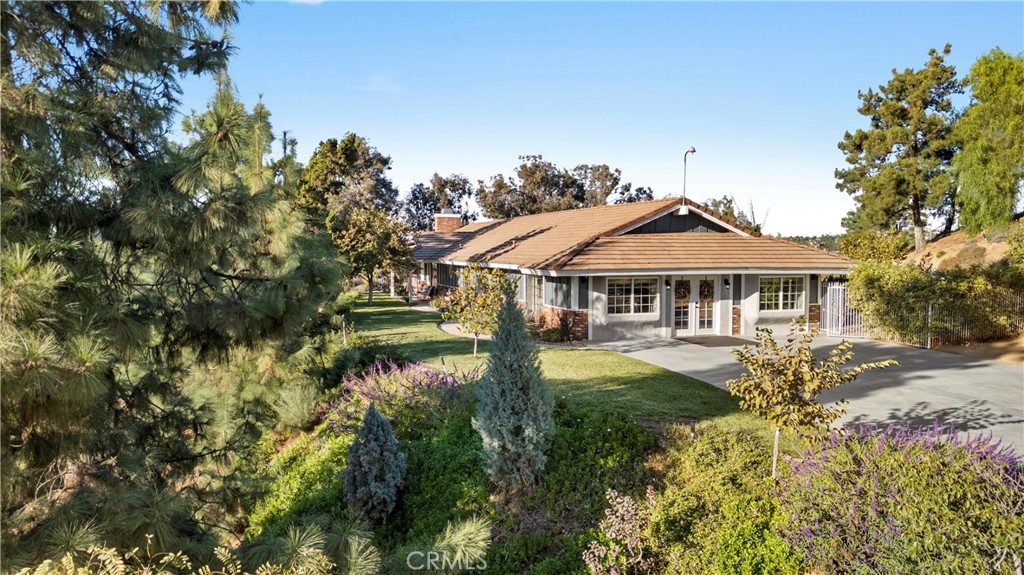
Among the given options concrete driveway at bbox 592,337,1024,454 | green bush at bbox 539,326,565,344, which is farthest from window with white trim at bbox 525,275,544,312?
concrete driveway at bbox 592,337,1024,454

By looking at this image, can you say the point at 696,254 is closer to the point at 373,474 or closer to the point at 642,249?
the point at 642,249

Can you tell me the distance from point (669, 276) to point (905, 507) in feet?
49.1

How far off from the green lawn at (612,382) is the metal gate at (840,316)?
9.27m

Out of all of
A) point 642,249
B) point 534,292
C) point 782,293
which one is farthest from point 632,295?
point 782,293

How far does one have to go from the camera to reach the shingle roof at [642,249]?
19.4m

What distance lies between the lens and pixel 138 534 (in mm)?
3852

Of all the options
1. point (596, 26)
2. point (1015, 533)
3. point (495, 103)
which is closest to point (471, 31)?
point (596, 26)

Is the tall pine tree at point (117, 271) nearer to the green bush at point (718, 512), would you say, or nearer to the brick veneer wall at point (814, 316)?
the green bush at point (718, 512)

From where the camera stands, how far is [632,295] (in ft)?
66.0

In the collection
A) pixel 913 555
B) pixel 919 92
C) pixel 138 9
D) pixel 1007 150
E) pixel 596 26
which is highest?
pixel 919 92

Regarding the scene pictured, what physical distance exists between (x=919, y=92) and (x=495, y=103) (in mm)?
35629

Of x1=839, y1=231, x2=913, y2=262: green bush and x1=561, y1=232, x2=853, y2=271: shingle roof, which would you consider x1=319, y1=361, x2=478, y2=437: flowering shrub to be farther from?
x1=839, y1=231, x2=913, y2=262: green bush

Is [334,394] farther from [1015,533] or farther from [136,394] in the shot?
[1015,533]

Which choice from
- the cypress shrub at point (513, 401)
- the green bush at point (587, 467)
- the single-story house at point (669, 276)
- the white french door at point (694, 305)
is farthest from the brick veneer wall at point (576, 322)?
the cypress shrub at point (513, 401)
